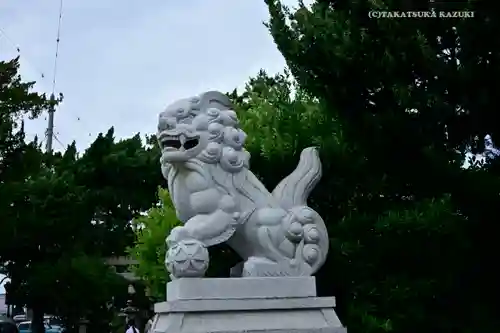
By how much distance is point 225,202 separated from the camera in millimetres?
5512

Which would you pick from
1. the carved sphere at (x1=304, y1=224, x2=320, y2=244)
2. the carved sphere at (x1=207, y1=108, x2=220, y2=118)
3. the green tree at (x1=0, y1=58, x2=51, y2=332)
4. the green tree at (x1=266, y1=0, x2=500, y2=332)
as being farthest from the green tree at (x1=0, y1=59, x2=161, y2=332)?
the carved sphere at (x1=304, y1=224, x2=320, y2=244)

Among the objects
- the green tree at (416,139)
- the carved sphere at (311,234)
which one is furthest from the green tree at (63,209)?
the carved sphere at (311,234)

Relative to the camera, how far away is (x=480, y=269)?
21.9 ft

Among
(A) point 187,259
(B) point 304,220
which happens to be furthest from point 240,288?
(B) point 304,220

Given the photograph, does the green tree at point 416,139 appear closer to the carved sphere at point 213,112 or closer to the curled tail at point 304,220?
the curled tail at point 304,220

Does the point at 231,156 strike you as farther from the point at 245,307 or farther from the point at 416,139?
the point at 416,139

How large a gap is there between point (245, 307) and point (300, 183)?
1203 mm

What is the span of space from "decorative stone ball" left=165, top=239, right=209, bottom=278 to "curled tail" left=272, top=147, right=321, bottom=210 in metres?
0.89

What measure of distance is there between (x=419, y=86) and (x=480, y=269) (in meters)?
1.85

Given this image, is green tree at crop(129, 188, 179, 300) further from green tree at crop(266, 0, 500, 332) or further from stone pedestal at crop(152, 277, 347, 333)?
stone pedestal at crop(152, 277, 347, 333)

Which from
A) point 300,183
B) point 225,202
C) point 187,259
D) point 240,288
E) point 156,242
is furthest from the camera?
point 156,242

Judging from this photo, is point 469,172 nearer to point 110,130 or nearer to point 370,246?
point 370,246

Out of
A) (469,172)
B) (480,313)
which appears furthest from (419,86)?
(480,313)

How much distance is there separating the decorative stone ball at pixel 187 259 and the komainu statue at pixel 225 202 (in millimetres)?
59
